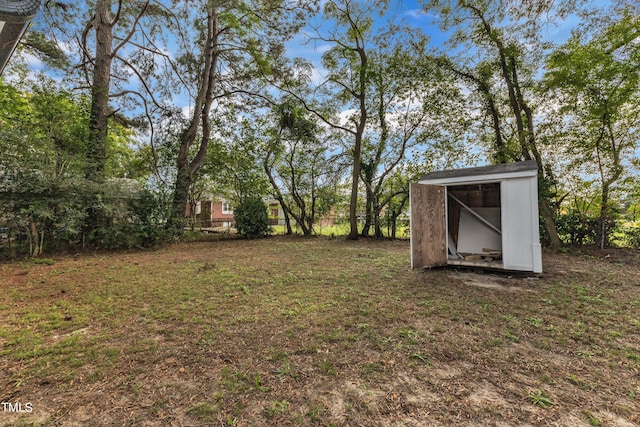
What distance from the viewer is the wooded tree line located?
6.35 metres

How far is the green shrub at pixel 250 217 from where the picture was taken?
37.7ft

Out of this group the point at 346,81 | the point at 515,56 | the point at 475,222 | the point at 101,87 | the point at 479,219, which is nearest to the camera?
the point at 479,219

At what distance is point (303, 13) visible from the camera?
898cm

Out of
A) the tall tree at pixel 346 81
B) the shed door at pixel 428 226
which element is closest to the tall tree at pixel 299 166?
the tall tree at pixel 346 81

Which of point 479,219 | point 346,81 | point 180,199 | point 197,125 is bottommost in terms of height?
point 479,219

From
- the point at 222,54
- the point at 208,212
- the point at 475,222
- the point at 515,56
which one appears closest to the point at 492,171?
the point at 475,222

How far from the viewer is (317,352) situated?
7.25 feet

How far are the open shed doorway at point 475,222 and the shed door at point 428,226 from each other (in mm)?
663

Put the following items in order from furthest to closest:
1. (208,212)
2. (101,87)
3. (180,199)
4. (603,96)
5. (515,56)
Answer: (208,212), (180,199), (101,87), (515,56), (603,96)

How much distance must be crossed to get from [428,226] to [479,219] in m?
1.89

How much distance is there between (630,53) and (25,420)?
1167 centimetres

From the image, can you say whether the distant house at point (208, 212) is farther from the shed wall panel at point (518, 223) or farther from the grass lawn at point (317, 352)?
the shed wall panel at point (518, 223)

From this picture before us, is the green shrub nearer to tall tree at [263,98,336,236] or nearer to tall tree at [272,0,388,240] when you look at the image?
tall tree at [263,98,336,236]

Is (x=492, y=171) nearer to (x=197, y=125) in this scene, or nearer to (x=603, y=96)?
(x=603, y=96)
